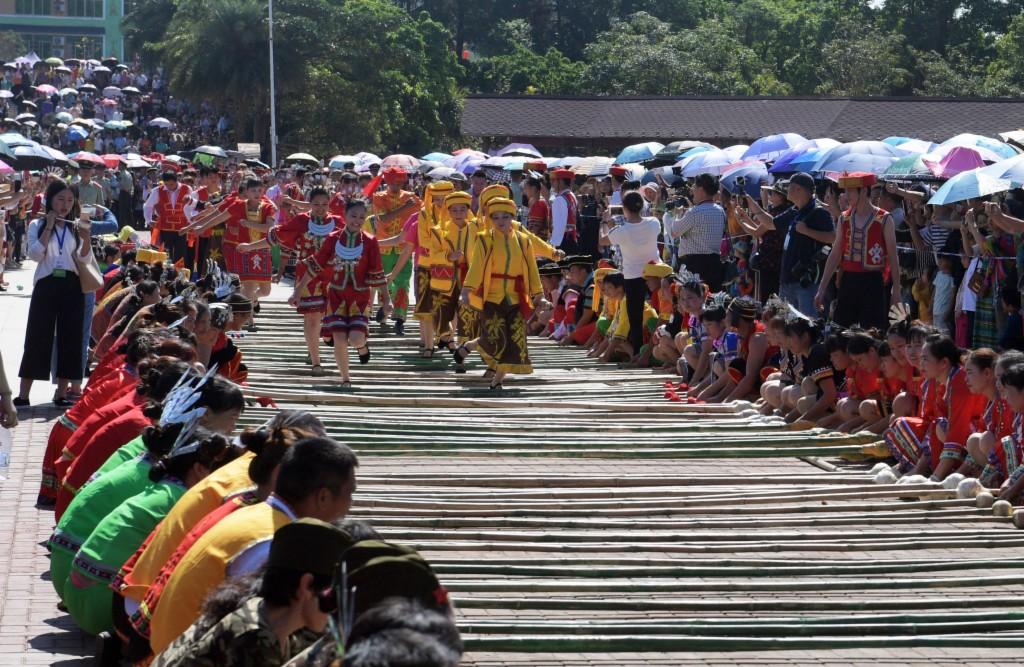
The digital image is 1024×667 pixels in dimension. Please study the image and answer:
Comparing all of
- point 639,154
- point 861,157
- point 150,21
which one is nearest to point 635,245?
point 861,157

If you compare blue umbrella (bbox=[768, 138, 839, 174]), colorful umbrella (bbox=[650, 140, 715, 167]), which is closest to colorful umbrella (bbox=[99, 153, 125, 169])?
colorful umbrella (bbox=[650, 140, 715, 167])

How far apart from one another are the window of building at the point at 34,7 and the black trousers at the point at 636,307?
79.8 m

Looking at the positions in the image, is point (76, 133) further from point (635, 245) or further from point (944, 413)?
point (944, 413)

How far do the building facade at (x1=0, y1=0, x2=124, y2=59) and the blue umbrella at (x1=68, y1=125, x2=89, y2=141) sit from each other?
42.8 metres

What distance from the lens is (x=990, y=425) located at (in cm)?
968

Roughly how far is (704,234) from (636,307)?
3.31 feet

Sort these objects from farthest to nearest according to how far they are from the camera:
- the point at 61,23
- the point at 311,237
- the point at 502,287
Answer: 1. the point at 61,23
2. the point at 311,237
3. the point at 502,287

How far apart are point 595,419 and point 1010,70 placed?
42627 millimetres

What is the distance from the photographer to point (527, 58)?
213 feet

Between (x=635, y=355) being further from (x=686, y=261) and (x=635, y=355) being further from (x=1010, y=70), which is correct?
(x=1010, y=70)

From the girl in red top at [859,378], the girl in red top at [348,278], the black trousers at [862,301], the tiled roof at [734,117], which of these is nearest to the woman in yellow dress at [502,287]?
the girl in red top at [348,278]

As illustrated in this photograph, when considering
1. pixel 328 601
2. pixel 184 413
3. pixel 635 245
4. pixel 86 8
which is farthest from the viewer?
pixel 86 8

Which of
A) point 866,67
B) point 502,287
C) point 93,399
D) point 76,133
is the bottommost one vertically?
point 93,399

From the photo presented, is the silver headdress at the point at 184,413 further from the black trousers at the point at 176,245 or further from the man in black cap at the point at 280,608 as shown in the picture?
the black trousers at the point at 176,245
